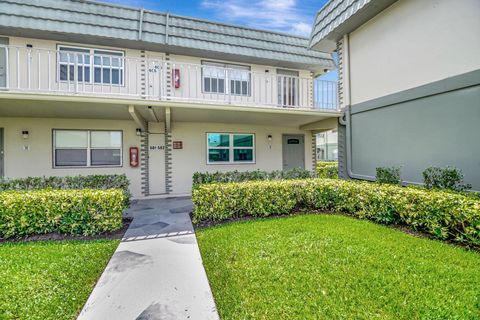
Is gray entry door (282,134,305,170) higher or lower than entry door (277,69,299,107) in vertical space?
lower

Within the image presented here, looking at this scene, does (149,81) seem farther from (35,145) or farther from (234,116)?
(35,145)

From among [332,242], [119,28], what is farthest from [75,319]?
[119,28]

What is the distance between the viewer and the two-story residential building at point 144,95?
7332 mm

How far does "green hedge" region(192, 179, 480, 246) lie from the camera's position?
3.92 metres

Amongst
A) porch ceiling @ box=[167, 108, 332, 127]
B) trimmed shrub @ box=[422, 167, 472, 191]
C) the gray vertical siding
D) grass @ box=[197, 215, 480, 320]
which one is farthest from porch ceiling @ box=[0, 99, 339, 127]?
grass @ box=[197, 215, 480, 320]

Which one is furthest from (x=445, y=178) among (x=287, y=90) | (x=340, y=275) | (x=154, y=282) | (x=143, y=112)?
(x=143, y=112)

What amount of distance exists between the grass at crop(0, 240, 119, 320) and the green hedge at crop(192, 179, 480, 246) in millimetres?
2287

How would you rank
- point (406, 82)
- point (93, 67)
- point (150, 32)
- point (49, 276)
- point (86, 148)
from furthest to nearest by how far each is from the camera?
point (86, 148)
point (150, 32)
point (93, 67)
point (406, 82)
point (49, 276)

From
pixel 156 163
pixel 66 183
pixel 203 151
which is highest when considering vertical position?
pixel 203 151

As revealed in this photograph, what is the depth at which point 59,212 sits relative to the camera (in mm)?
4719

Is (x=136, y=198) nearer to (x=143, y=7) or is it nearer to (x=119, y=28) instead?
(x=119, y=28)

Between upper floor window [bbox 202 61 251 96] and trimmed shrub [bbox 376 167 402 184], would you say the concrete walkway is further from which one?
upper floor window [bbox 202 61 251 96]

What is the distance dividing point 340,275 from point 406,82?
207 inches

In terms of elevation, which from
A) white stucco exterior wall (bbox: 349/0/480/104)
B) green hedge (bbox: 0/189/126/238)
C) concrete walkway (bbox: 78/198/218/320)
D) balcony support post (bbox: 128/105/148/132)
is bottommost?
concrete walkway (bbox: 78/198/218/320)
